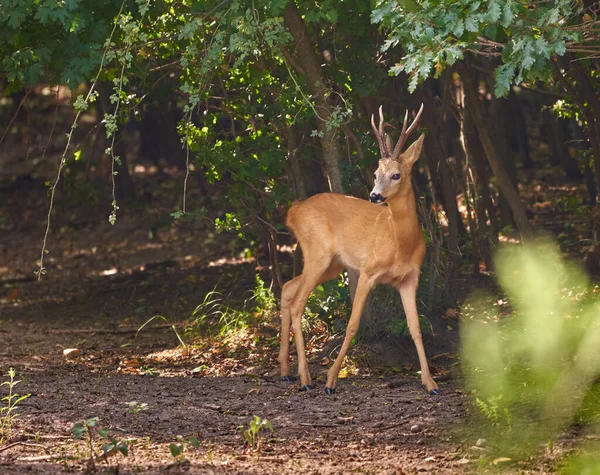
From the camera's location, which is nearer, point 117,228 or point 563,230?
point 563,230

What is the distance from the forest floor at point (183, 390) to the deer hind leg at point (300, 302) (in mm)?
258

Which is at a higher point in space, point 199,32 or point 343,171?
point 199,32

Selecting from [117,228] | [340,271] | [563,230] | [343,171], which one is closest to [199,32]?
[343,171]

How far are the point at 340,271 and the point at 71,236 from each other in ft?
31.9

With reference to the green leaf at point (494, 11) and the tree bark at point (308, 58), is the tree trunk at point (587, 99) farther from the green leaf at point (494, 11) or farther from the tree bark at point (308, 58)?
the green leaf at point (494, 11)

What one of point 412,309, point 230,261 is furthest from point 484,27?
point 230,261

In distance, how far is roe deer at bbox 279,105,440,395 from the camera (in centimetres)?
756

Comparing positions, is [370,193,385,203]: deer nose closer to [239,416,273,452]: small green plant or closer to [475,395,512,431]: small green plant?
[475,395,512,431]: small green plant

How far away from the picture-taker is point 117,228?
1709 centimetres

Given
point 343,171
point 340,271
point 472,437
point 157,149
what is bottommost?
point 472,437

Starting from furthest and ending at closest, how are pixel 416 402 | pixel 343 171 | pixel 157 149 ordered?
pixel 157 149, pixel 343 171, pixel 416 402

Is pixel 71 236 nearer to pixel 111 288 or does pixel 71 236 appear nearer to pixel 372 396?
pixel 111 288

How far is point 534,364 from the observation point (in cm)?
746

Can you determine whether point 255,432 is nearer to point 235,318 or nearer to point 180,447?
point 180,447
